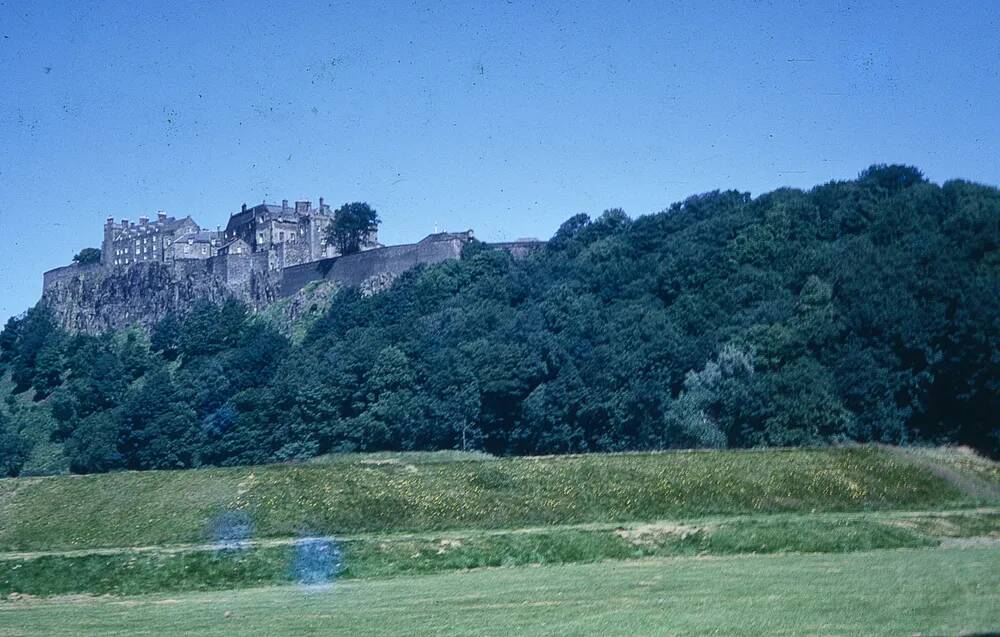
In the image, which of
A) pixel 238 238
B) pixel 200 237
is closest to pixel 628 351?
pixel 238 238

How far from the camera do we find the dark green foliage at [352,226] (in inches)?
5374

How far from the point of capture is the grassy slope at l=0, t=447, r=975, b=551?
36.0m

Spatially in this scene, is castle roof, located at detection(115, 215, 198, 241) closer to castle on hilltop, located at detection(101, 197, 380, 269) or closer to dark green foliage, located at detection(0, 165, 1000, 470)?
castle on hilltop, located at detection(101, 197, 380, 269)

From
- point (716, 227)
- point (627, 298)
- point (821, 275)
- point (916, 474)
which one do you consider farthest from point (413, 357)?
point (916, 474)

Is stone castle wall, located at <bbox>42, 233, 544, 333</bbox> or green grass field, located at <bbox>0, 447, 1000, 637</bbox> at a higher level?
stone castle wall, located at <bbox>42, 233, 544, 333</bbox>

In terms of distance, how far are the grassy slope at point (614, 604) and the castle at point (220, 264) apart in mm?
96948

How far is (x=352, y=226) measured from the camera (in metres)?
136

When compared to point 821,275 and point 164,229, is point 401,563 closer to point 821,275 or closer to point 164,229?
point 821,275

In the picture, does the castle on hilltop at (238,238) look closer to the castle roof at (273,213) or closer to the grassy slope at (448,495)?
the castle roof at (273,213)

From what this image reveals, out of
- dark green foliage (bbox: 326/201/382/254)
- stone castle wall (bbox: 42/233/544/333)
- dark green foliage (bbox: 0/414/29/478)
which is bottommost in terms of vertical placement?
dark green foliage (bbox: 0/414/29/478)

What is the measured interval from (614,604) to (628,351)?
201 ft

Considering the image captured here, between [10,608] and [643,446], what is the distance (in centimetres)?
5454

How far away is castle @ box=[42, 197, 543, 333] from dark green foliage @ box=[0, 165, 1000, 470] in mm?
4821

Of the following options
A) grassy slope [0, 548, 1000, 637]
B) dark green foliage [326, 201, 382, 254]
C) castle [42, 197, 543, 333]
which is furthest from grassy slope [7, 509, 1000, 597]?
dark green foliage [326, 201, 382, 254]
